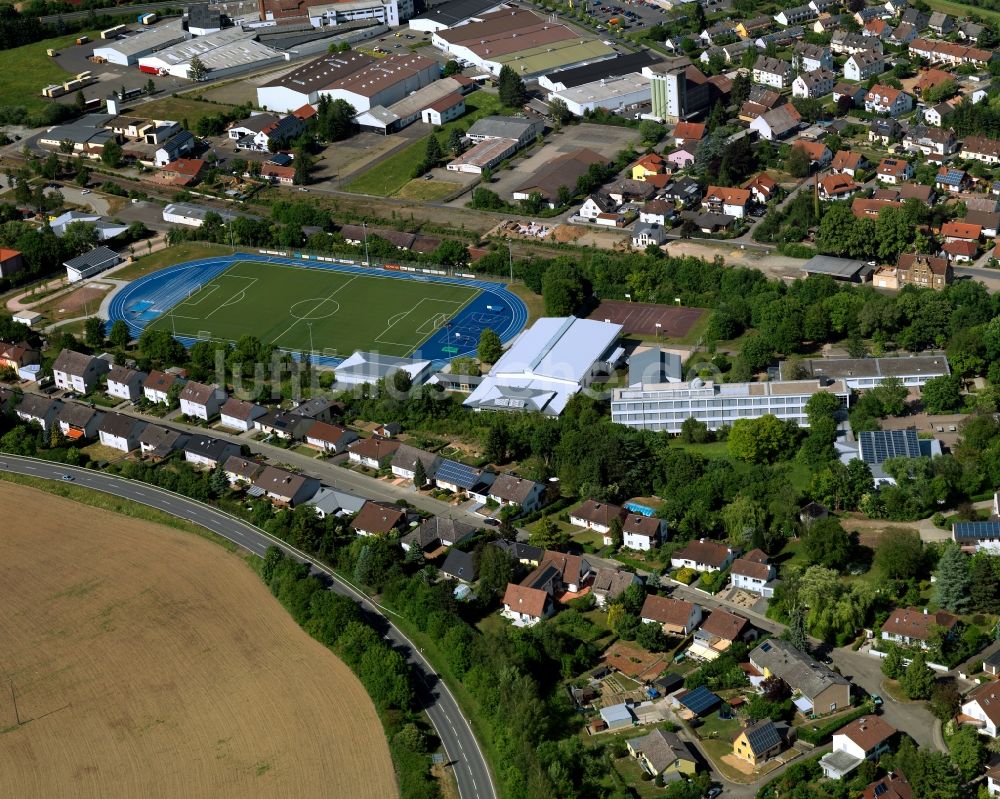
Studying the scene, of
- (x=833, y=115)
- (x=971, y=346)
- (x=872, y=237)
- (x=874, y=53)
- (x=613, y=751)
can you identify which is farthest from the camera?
(x=874, y=53)

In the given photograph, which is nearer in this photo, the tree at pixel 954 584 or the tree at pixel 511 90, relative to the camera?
the tree at pixel 954 584

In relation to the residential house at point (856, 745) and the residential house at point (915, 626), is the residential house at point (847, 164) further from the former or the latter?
the residential house at point (856, 745)

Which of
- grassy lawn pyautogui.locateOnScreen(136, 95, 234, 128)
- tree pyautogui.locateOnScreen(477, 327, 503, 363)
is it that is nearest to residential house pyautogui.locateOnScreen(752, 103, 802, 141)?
tree pyautogui.locateOnScreen(477, 327, 503, 363)

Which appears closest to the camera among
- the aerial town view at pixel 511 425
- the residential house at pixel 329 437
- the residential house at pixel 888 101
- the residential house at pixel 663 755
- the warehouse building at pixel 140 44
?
the residential house at pixel 663 755

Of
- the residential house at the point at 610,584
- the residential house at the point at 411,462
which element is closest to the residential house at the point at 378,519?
the residential house at the point at 411,462

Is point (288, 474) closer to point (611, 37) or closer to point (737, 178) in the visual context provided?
point (737, 178)

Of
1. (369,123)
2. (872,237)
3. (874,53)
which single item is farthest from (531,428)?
(874,53)
